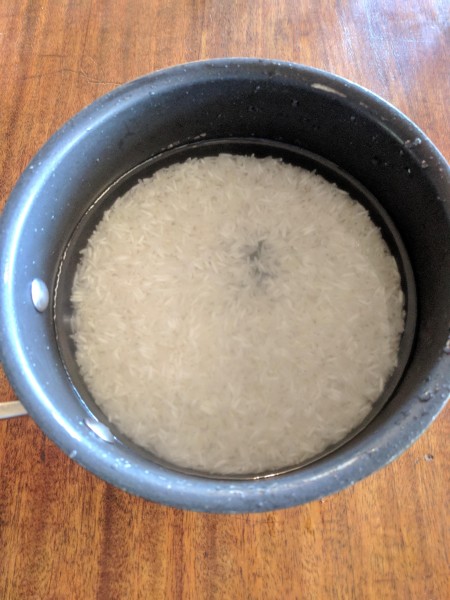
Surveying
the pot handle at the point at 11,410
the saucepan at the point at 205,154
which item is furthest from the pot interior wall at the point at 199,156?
the pot handle at the point at 11,410

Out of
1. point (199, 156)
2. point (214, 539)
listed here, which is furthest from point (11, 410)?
point (199, 156)

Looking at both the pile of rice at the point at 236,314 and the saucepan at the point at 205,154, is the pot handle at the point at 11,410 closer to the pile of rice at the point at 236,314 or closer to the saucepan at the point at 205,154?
the saucepan at the point at 205,154

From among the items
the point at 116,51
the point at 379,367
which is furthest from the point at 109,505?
the point at 116,51

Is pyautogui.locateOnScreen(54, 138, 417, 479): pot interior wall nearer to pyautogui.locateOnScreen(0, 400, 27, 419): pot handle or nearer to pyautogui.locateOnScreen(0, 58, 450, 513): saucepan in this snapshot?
pyautogui.locateOnScreen(0, 58, 450, 513): saucepan

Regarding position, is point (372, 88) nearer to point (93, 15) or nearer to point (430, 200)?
point (430, 200)

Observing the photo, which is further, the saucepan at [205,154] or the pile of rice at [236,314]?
the pile of rice at [236,314]
